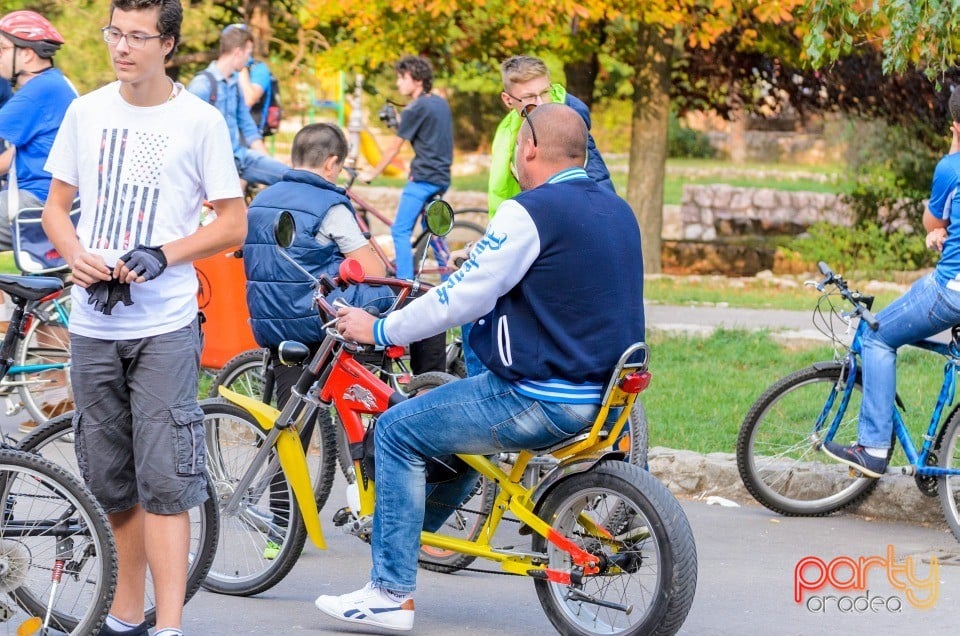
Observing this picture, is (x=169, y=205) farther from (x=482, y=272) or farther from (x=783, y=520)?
(x=783, y=520)

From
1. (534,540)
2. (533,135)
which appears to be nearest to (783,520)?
(534,540)

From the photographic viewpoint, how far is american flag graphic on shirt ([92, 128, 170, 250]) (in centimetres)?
444

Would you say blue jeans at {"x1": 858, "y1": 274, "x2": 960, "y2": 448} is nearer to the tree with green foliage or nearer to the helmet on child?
the helmet on child

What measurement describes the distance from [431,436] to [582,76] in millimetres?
14330

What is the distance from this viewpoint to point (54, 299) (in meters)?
8.05

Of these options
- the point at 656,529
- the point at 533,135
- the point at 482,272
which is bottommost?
the point at 656,529

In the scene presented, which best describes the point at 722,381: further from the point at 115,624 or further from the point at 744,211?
the point at 744,211

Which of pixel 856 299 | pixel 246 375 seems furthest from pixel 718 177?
pixel 246 375

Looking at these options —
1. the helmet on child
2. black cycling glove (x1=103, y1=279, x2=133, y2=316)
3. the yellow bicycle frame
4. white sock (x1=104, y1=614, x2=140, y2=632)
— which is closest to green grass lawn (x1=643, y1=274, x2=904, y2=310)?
the helmet on child

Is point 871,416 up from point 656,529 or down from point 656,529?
down

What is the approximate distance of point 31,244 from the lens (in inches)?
312

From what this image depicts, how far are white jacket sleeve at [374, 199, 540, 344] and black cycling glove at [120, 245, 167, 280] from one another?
31.8 inches

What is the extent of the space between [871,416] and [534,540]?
89.7 inches

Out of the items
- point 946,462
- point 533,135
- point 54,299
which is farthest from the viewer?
point 54,299
